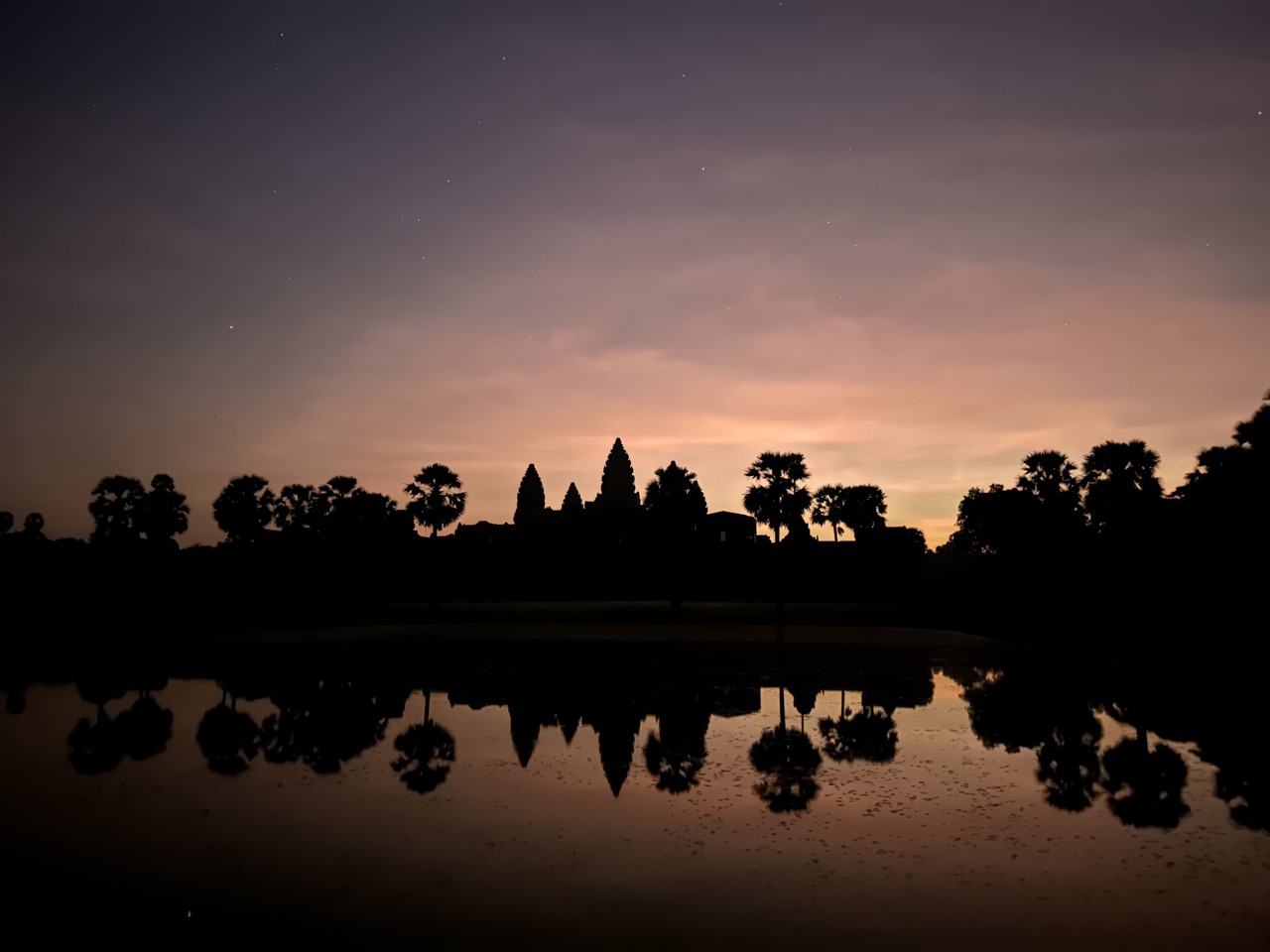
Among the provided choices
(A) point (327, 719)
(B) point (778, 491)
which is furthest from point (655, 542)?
(A) point (327, 719)

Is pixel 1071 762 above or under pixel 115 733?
above

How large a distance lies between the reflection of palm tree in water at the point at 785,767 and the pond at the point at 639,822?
0.11 metres

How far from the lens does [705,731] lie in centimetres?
2159

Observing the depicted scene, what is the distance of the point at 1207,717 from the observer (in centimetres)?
2319

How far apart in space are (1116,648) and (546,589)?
51931 millimetres

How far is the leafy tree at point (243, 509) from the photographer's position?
8444 centimetres

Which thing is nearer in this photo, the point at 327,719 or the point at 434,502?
the point at 327,719

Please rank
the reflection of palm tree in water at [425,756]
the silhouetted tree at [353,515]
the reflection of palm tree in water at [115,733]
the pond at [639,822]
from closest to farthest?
the pond at [639,822]
the reflection of palm tree in water at [425,756]
the reflection of palm tree in water at [115,733]
the silhouetted tree at [353,515]

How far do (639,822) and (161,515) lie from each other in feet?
257

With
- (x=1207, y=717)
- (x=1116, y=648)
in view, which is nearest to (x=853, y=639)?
(x=1116, y=648)

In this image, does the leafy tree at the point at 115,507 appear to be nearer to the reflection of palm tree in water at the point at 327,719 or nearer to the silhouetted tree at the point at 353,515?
the silhouetted tree at the point at 353,515

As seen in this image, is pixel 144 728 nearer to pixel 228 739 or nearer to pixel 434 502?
pixel 228 739

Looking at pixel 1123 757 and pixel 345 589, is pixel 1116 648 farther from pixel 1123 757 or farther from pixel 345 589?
pixel 345 589

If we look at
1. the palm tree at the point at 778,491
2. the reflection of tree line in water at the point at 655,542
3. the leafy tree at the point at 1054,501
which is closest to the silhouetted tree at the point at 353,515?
the reflection of tree line in water at the point at 655,542
